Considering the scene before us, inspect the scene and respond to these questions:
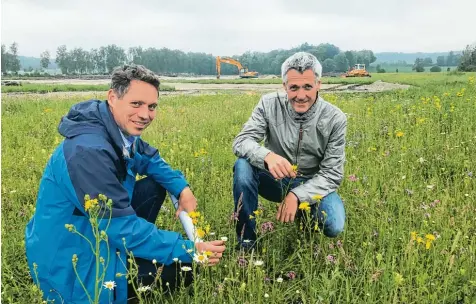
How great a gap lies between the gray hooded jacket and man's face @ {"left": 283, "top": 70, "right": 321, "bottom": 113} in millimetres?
76

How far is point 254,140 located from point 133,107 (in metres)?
1.05

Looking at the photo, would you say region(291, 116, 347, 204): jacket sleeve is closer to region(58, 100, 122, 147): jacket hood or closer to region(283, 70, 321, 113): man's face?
region(283, 70, 321, 113): man's face

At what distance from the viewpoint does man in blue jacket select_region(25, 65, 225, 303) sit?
6.95ft

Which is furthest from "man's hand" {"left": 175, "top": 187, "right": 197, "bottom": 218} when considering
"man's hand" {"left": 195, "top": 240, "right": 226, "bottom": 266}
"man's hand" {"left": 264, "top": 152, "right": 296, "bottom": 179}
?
"man's hand" {"left": 195, "top": 240, "right": 226, "bottom": 266}

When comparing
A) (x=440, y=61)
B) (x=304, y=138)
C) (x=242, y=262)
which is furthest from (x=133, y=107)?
(x=440, y=61)

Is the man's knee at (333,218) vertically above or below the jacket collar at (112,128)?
below

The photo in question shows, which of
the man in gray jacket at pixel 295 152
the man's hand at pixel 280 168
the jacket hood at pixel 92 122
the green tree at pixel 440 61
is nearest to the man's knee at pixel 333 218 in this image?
the man in gray jacket at pixel 295 152

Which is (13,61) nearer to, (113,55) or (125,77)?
(113,55)

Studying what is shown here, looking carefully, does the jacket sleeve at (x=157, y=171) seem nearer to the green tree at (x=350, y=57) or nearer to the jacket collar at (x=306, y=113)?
the jacket collar at (x=306, y=113)

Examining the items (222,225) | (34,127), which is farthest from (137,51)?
(222,225)

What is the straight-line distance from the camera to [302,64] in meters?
2.98

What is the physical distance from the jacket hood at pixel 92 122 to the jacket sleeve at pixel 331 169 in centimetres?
122

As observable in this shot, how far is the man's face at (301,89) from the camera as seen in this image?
2990 mm

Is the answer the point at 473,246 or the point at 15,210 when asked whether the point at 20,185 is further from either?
the point at 473,246
